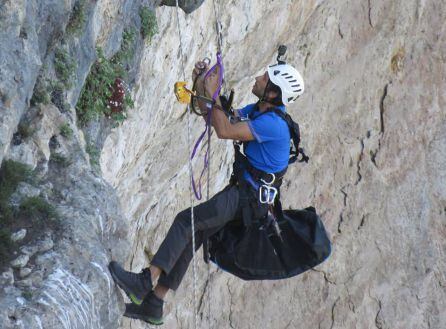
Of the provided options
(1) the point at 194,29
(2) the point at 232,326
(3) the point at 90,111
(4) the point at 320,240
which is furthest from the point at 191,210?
(2) the point at 232,326

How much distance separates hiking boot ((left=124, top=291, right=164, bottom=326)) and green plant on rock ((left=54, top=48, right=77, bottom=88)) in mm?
1960

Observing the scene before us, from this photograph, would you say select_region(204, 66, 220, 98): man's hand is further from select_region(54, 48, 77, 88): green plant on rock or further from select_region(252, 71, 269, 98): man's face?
select_region(54, 48, 77, 88): green plant on rock

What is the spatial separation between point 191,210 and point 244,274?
3.90ft

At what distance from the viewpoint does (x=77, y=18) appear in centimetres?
757

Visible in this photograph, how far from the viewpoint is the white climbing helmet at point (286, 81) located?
7066mm

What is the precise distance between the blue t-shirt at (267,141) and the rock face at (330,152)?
2.17 meters

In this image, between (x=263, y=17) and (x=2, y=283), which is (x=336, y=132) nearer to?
(x=263, y=17)

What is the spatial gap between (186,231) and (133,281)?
1.97 ft

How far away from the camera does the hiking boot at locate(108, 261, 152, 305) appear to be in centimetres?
641

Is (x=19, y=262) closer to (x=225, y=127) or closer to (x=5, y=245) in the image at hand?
(x=5, y=245)

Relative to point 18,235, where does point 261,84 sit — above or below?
below

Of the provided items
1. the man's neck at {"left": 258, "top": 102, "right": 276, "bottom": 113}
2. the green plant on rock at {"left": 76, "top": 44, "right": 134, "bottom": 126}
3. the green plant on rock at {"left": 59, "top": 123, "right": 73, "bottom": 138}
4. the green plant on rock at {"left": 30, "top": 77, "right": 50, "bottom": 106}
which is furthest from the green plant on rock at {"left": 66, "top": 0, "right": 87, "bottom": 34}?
the man's neck at {"left": 258, "top": 102, "right": 276, "bottom": 113}

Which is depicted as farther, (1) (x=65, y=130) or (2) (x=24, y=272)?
(1) (x=65, y=130)

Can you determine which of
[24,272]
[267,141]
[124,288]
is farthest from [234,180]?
[24,272]
